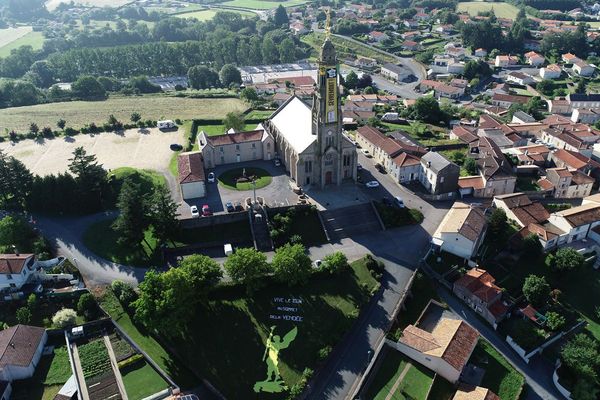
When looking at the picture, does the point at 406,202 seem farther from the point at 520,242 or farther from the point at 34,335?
the point at 34,335

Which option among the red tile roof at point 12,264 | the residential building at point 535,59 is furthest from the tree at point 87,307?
the residential building at point 535,59

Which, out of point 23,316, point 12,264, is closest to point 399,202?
point 23,316

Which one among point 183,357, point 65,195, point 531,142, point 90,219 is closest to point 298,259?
point 183,357

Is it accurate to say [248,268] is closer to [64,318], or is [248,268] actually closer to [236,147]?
[64,318]

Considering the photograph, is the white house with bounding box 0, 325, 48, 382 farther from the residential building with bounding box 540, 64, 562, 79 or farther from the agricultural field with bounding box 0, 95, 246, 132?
the residential building with bounding box 540, 64, 562, 79

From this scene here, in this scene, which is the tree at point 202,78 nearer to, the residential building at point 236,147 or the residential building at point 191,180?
the residential building at point 236,147

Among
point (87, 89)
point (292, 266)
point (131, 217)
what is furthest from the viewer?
point (87, 89)
